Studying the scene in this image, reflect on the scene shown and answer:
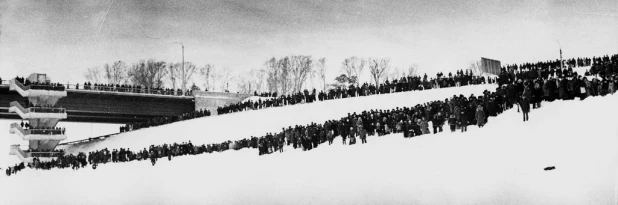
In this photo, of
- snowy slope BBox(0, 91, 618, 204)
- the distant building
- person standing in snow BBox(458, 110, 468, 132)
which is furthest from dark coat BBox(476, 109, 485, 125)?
the distant building

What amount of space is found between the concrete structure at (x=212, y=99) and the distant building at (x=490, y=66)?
29532mm

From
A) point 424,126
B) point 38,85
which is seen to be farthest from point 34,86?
point 424,126

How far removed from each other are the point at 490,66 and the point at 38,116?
104 ft

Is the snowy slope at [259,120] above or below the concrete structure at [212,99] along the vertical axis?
below

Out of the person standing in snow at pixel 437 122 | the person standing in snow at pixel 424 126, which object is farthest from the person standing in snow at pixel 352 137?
the person standing in snow at pixel 437 122

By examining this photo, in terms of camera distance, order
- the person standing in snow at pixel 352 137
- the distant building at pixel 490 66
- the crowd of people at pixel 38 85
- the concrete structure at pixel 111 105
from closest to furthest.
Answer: the person standing in snow at pixel 352 137 < the distant building at pixel 490 66 < the crowd of people at pixel 38 85 < the concrete structure at pixel 111 105

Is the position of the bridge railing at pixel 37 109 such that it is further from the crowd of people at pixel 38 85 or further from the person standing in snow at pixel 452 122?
the person standing in snow at pixel 452 122

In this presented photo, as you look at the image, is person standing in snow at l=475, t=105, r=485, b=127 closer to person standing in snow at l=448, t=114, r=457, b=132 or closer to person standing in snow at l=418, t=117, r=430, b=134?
person standing in snow at l=448, t=114, r=457, b=132

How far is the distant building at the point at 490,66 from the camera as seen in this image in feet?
137

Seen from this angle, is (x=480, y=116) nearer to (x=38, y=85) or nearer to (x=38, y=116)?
(x=38, y=116)

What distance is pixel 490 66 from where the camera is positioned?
42406mm

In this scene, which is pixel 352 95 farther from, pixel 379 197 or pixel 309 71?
pixel 309 71

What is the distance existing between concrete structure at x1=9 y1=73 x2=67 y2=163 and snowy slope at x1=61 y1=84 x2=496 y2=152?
5.99 m

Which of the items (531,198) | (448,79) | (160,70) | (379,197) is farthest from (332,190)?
(160,70)
